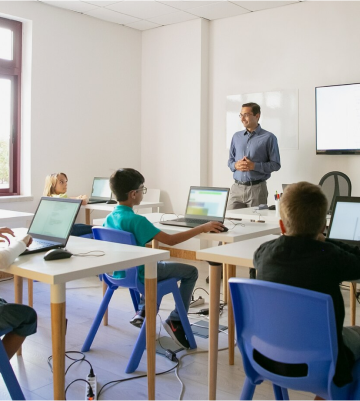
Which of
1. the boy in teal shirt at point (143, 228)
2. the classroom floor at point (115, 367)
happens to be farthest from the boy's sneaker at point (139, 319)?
the boy in teal shirt at point (143, 228)

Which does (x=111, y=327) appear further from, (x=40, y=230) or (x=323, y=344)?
(x=323, y=344)

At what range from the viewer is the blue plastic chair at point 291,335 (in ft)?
4.85

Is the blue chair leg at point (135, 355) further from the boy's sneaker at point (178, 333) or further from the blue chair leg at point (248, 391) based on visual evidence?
the blue chair leg at point (248, 391)

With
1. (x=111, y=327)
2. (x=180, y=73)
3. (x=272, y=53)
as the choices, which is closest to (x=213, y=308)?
(x=111, y=327)

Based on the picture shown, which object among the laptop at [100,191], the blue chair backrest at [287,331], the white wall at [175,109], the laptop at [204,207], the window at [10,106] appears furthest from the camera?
the white wall at [175,109]

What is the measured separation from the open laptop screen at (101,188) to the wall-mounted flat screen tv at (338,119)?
229 centimetres

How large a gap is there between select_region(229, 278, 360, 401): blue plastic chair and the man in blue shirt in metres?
3.12

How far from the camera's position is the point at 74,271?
1913 millimetres

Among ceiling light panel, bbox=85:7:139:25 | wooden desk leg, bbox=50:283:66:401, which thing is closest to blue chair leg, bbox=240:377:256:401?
wooden desk leg, bbox=50:283:66:401

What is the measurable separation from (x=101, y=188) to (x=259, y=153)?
6.15ft

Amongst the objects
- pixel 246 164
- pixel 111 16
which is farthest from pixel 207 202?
pixel 111 16

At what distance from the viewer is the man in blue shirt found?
4750 millimetres

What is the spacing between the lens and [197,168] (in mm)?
6035

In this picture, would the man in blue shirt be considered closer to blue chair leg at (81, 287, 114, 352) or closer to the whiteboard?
the whiteboard
